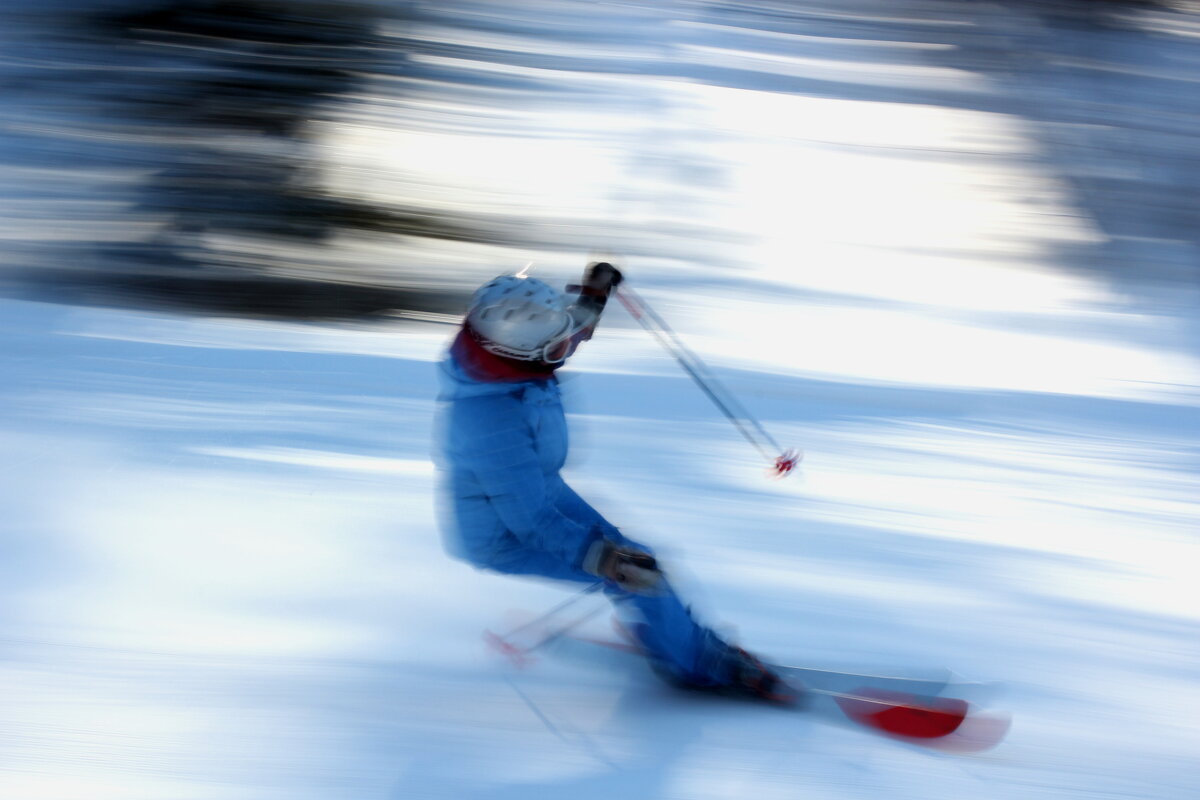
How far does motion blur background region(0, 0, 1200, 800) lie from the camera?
2.38m

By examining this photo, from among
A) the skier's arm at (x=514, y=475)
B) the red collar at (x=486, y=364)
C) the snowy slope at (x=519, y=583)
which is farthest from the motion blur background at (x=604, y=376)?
the red collar at (x=486, y=364)

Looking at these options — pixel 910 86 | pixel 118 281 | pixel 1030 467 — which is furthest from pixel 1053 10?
pixel 118 281

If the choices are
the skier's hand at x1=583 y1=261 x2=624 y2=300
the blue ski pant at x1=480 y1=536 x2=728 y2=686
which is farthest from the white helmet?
the blue ski pant at x1=480 y1=536 x2=728 y2=686

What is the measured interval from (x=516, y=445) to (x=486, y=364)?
0.57ft

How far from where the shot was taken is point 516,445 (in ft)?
7.04

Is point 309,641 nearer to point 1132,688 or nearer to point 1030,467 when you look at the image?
point 1132,688

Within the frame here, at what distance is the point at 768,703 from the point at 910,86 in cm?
694

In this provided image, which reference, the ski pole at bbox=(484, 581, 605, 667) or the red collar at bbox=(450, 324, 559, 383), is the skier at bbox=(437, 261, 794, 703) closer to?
the red collar at bbox=(450, 324, 559, 383)

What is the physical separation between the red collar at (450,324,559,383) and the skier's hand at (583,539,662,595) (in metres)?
0.37

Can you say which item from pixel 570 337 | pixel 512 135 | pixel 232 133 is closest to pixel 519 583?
pixel 570 337

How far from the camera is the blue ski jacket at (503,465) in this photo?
84.6 inches

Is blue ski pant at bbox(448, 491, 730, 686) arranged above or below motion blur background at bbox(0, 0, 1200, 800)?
below

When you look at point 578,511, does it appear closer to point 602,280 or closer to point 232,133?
point 602,280

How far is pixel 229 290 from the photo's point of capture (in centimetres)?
526
